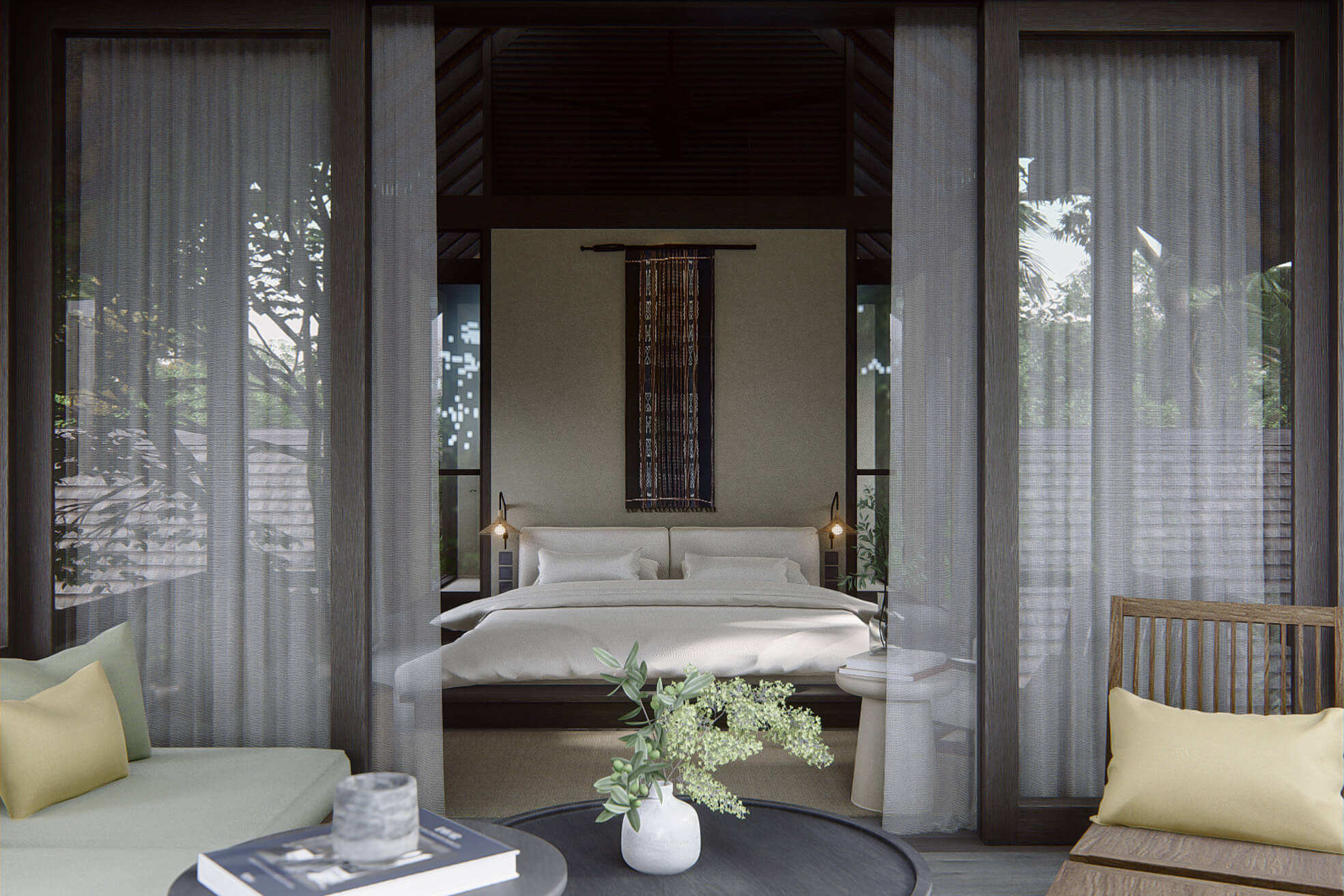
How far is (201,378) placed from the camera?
3074 millimetres

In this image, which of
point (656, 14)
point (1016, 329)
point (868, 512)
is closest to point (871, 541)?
point (868, 512)

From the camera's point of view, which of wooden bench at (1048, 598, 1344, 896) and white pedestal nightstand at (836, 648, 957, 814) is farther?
white pedestal nightstand at (836, 648, 957, 814)

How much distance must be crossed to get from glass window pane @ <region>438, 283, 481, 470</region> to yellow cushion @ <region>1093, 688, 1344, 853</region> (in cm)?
502

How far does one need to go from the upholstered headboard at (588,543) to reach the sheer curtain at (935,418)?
3180mm

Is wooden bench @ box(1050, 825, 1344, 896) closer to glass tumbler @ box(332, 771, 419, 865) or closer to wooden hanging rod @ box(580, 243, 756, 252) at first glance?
glass tumbler @ box(332, 771, 419, 865)

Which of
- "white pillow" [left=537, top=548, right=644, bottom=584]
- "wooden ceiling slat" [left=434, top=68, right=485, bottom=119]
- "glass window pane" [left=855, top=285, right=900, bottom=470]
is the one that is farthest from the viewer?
"glass window pane" [left=855, top=285, right=900, bottom=470]

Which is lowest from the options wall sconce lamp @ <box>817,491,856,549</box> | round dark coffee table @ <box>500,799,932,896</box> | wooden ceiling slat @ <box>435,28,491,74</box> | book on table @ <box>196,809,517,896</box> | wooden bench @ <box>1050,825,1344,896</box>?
wooden bench @ <box>1050,825,1344,896</box>

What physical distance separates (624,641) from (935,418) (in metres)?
1.84

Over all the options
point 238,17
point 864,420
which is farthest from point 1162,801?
point 864,420

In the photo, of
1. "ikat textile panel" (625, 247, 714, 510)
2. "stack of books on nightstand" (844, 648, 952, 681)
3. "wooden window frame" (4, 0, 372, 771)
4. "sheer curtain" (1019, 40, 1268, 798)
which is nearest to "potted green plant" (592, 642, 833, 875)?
"stack of books on nightstand" (844, 648, 952, 681)

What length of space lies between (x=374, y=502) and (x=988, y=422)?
203 cm

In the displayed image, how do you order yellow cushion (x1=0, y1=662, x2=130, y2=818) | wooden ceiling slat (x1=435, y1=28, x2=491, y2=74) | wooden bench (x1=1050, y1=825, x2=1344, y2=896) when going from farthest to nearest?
1. wooden ceiling slat (x1=435, y1=28, x2=491, y2=74)
2. yellow cushion (x1=0, y1=662, x2=130, y2=818)
3. wooden bench (x1=1050, y1=825, x2=1344, y2=896)

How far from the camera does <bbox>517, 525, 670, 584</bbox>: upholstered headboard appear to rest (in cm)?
625

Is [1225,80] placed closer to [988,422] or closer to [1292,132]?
[1292,132]
